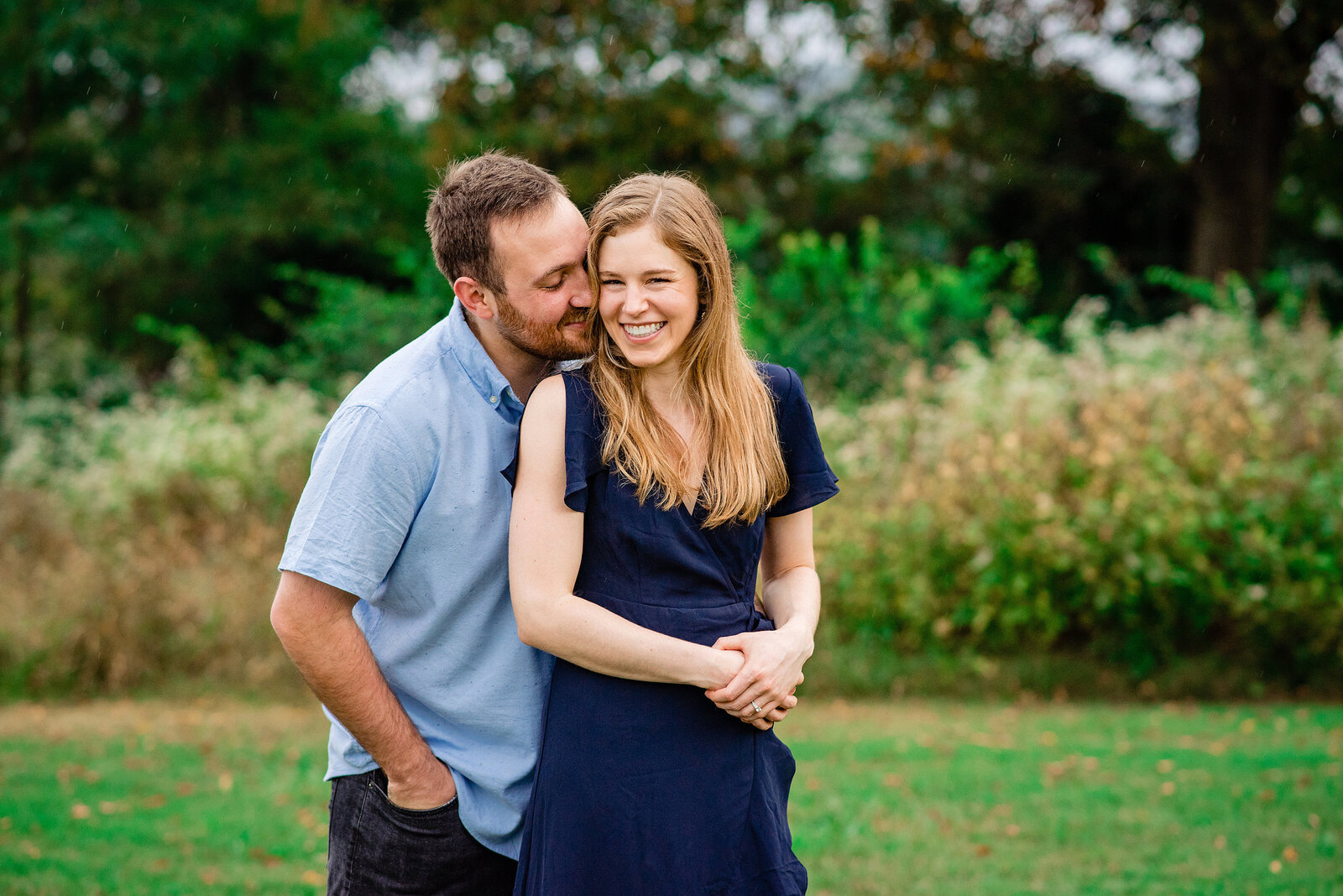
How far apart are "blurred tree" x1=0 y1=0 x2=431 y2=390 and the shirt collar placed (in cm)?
1359

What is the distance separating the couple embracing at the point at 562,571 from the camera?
2.17 metres

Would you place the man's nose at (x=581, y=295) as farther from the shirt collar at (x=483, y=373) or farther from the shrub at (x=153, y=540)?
the shrub at (x=153, y=540)

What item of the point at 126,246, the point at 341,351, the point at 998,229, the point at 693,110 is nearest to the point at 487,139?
the point at 693,110

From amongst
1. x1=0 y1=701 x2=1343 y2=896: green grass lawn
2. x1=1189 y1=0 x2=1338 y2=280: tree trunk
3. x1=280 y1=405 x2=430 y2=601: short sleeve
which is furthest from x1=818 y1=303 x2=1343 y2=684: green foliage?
x1=1189 y1=0 x2=1338 y2=280: tree trunk

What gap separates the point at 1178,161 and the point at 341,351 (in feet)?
40.0

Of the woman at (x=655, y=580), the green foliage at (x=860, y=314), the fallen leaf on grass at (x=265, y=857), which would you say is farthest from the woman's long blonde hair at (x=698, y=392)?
the green foliage at (x=860, y=314)

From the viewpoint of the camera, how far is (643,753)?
7.20 feet

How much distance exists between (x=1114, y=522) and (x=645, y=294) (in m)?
5.62

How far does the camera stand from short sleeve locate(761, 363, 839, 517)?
7.84 feet

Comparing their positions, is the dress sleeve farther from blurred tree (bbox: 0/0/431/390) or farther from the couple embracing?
blurred tree (bbox: 0/0/431/390)

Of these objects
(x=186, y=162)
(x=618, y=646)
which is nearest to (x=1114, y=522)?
(x=618, y=646)

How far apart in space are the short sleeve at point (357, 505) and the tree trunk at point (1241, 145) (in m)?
13.5

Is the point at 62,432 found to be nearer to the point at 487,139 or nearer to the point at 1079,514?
the point at 487,139

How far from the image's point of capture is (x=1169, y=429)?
750cm
